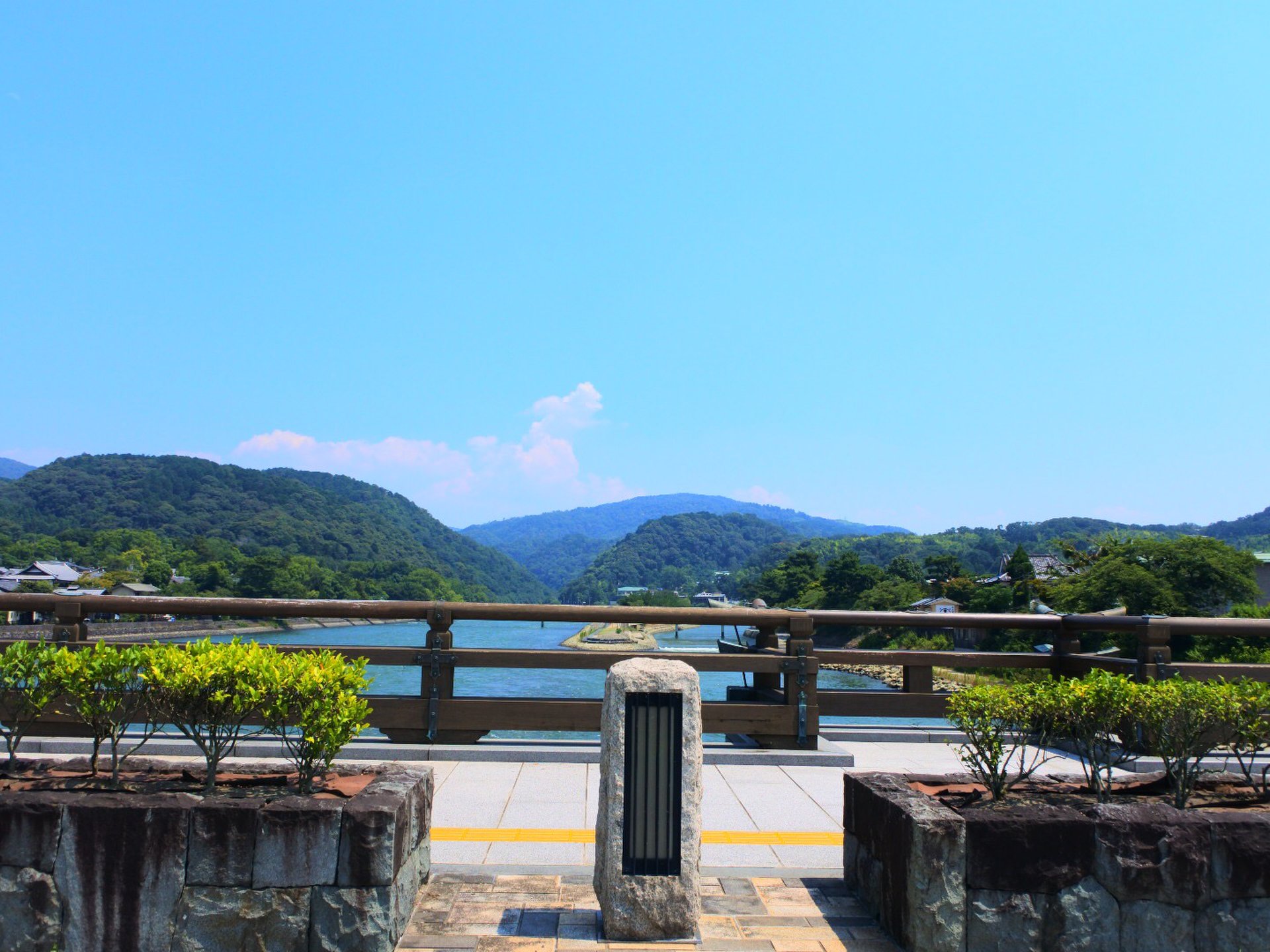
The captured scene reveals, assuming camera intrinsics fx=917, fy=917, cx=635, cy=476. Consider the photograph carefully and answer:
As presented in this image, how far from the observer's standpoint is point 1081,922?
3.43m

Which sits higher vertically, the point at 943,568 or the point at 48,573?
the point at 943,568

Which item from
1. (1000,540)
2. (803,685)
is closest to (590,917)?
(803,685)

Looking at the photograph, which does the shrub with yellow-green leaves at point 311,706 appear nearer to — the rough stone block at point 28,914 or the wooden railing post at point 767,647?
the rough stone block at point 28,914

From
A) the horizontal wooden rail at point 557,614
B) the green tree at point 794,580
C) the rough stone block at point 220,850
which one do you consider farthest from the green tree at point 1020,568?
the rough stone block at point 220,850

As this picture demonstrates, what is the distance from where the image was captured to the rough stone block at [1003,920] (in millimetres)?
3404

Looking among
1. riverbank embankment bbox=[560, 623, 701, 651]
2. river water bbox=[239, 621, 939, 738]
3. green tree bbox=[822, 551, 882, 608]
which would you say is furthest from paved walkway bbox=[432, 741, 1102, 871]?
green tree bbox=[822, 551, 882, 608]

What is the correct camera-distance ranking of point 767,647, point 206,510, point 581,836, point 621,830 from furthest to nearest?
point 206,510 < point 767,647 < point 581,836 < point 621,830

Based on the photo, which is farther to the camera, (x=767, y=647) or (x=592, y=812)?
(x=767, y=647)

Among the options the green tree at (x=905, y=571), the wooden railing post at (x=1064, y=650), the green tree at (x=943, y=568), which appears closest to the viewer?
the wooden railing post at (x=1064, y=650)

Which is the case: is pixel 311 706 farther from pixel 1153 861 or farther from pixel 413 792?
pixel 1153 861

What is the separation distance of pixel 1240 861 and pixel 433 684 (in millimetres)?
5131

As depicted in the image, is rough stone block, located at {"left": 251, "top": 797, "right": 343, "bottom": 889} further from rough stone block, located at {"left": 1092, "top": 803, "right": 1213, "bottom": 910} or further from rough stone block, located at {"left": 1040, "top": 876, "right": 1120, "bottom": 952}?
rough stone block, located at {"left": 1092, "top": 803, "right": 1213, "bottom": 910}

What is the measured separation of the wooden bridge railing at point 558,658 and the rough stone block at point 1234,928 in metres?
3.27

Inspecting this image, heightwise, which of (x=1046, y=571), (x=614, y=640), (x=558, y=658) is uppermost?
(x=1046, y=571)
